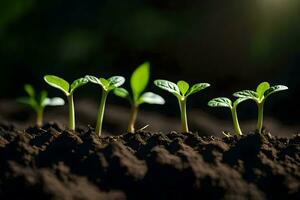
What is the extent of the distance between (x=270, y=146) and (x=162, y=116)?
234 centimetres

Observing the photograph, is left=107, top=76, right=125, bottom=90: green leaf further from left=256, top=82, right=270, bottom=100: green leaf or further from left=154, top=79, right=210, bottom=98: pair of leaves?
Result: left=256, top=82, right=270, bottom=100: green leaf

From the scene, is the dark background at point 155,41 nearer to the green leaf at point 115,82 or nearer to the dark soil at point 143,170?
the green leaf at point 115,82

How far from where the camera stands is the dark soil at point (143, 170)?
5.07 ft

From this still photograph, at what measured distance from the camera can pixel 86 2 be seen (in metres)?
5.12

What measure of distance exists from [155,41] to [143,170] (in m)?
3.46

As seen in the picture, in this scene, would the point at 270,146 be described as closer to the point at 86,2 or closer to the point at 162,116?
the point at 162,116

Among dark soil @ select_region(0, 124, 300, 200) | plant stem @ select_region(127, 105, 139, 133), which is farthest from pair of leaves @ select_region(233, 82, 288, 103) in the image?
plant stem @ select_region(127, 105, 139, 133)

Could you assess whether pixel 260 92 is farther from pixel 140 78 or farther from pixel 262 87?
pixel 140 78

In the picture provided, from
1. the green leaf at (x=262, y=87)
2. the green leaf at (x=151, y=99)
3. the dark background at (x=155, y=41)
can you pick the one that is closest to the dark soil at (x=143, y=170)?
the green leaf at (x=151, y=99)

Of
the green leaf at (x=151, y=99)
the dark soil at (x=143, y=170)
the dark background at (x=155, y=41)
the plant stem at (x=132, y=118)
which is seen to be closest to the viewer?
the dark soil at (x=143, y=170)

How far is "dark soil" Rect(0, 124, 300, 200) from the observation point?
1.54m

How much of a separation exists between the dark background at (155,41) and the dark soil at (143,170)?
3028mm

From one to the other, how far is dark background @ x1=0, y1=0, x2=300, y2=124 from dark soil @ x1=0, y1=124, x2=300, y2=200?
119 inches

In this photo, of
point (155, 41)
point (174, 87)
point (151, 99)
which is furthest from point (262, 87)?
point (155, 41)
